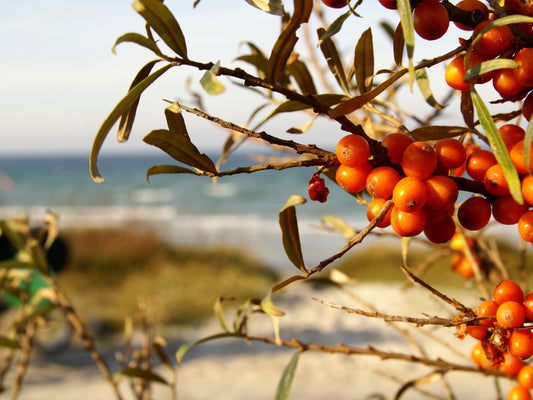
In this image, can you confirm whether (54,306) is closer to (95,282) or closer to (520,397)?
(520,397)

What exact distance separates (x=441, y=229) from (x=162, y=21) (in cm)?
27

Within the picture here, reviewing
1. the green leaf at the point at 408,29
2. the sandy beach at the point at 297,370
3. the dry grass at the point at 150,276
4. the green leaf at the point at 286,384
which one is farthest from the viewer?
the dry grass at the point at 150,276

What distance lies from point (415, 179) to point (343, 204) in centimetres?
1610

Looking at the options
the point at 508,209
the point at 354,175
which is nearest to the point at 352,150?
the point at 354,175

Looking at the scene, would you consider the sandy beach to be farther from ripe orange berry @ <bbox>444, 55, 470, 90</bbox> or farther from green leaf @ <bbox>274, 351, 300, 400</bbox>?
ripe orange berry @ <bbox>444, 55, 470, 90</bbox>

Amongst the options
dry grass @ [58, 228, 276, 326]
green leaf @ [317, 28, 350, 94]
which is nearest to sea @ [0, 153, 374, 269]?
dry grass @ [58, 228, 276, 326]

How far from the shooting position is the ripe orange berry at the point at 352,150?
0.36 m

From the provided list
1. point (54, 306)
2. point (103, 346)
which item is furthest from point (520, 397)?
point (103, 346)

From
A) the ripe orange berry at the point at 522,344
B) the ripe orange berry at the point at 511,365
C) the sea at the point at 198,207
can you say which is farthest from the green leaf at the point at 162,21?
the sea at the point at 198,207

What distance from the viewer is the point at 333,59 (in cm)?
47

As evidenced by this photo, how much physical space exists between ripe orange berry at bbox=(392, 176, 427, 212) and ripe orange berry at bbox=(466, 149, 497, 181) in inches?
2.3

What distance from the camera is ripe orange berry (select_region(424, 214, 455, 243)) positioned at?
40 centimetres

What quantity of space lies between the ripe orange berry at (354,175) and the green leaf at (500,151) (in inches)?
3.5

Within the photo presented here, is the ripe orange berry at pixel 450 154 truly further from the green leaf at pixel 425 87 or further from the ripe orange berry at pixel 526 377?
the ripe orange berry at pixel 526 377
